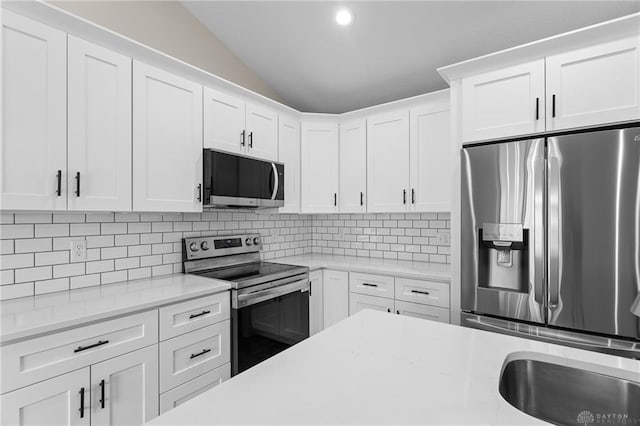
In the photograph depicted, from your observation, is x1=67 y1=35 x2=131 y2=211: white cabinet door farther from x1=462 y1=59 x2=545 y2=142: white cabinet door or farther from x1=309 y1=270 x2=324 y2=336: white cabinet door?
x1=462 y1=59 x2=545 y2=142: white cabinet door

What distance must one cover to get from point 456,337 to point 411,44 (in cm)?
229

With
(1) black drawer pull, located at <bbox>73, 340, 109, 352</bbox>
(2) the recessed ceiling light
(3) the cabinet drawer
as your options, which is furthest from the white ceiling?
(1) black drawer pull, located at <bbox>73, 340, 109, 352</bbox>

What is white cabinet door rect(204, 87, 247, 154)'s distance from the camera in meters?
2.41

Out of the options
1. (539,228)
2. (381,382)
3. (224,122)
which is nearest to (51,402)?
(381,382)

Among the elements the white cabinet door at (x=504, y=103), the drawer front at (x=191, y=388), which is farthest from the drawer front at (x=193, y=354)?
the white cabinet door at (x=504, y=103)

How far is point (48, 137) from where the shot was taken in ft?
5.43

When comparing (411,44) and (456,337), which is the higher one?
(411,44)

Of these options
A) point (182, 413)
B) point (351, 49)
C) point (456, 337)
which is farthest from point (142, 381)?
point (351, 49)

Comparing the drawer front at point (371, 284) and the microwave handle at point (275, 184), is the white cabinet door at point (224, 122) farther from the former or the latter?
the drawer front at point (371, 284)

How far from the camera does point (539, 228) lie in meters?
1.89

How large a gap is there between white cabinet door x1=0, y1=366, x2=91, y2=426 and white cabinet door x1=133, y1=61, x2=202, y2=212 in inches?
37.2

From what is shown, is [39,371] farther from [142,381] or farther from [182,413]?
[182,413]

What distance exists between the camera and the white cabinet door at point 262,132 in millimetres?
2730

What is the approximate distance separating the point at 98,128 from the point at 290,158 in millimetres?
1614
